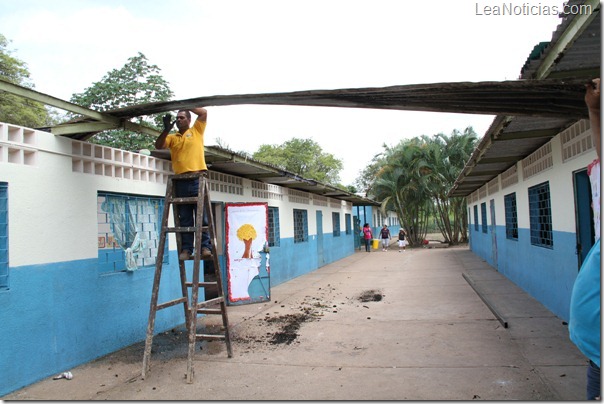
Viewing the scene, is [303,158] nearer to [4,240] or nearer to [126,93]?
[126,93]

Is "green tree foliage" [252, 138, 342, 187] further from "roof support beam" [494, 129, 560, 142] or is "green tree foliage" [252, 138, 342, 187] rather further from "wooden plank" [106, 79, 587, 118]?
"wooden plank" [106, 79, 587, 118]

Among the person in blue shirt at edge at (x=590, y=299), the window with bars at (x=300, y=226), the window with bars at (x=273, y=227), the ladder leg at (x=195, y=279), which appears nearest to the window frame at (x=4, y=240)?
the ladder leg at (x=195, y=279)

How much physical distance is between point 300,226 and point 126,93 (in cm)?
1053

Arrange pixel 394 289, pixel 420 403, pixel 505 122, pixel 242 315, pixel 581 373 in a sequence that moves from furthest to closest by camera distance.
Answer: pixel 394 289 < pixel 242 315 < pixel 505 122 < pixel 581 373 < pixel 420 403

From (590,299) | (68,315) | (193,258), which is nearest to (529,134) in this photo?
(193,258)

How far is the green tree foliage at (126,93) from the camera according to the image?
19.9 meters

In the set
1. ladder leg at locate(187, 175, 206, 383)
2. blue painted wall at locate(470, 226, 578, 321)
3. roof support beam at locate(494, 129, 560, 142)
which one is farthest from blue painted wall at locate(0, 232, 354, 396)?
blue painted wall at locate(470, 226, 578, 321)

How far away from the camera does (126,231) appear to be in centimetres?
663

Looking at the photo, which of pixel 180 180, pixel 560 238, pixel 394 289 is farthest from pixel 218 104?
pixel 394 289

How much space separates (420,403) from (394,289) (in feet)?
24.3

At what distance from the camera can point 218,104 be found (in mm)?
4344

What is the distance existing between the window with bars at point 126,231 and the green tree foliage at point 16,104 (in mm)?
15067

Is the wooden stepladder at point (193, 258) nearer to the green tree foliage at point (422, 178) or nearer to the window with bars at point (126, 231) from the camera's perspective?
the window with bars at point (126, 231)

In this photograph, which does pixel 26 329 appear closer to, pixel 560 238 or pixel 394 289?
pixel 560 238
